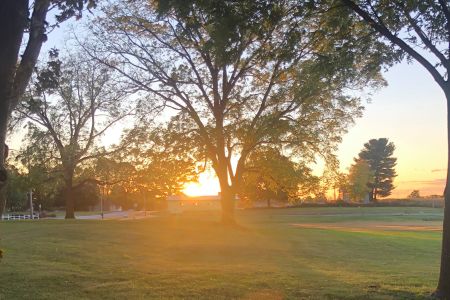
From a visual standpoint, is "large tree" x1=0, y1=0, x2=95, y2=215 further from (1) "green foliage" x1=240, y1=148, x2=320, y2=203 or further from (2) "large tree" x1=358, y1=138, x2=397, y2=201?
(2) "large tree" x1=358, y1=138, x2=397, y2=201

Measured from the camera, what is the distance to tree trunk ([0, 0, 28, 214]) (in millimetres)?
8094

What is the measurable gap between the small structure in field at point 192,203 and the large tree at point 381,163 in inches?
1914

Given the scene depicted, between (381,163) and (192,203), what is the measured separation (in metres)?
55.4

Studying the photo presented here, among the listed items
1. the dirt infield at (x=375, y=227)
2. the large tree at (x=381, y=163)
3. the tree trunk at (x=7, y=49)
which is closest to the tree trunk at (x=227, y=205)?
the dirt infield at (x=375, y=227)

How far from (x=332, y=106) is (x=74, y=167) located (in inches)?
791

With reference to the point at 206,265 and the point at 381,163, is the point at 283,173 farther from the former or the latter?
the point at 381,163

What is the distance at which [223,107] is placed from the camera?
2959 cm

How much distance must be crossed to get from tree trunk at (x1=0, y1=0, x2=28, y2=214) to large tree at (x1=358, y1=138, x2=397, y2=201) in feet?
388

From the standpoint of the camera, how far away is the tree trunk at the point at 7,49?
26.6 ft

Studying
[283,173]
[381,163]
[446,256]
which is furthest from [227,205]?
[381,163]

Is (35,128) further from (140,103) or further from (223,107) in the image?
(223,107)

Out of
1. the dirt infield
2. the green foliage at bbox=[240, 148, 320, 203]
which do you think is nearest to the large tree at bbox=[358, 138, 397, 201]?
the dirt infield

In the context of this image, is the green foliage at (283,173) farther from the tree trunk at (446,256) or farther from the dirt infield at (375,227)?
the tree trunk at (446,256)

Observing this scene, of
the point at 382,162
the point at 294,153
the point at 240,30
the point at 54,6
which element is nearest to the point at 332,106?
the point at 294,153
